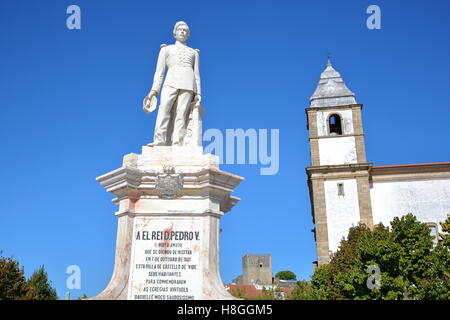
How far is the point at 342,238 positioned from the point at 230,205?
99.0 feet

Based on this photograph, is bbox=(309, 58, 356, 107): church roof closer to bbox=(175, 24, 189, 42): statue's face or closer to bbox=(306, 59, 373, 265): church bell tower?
bbox=(306, 59, 373, 265): church bell tower

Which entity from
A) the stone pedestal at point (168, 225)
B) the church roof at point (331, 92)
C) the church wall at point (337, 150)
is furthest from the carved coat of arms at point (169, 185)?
the church roof at point (331, 92)

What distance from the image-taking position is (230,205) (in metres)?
8.02

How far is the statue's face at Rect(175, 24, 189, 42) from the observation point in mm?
8703

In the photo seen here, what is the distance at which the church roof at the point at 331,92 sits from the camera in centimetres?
4347

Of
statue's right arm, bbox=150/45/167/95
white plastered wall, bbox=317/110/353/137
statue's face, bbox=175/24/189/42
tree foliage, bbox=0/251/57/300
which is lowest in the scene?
tree foliage, bbox=0/251/57/300

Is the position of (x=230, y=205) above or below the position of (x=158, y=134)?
below

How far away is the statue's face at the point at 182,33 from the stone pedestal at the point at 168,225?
2.51 meters

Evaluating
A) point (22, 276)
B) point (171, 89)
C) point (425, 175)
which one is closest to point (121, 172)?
point (171, 89)

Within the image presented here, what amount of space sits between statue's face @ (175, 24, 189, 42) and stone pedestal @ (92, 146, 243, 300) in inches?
98.9

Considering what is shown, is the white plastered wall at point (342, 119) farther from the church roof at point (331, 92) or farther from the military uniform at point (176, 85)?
the military uniform at point (176, 85)

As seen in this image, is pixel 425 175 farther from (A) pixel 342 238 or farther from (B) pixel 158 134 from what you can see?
(B) pixel 158 134

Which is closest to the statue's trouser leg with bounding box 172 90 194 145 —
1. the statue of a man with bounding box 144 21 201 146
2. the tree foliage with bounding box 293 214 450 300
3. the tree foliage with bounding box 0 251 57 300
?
the statue of a man with bounding box 144 21 201 146
